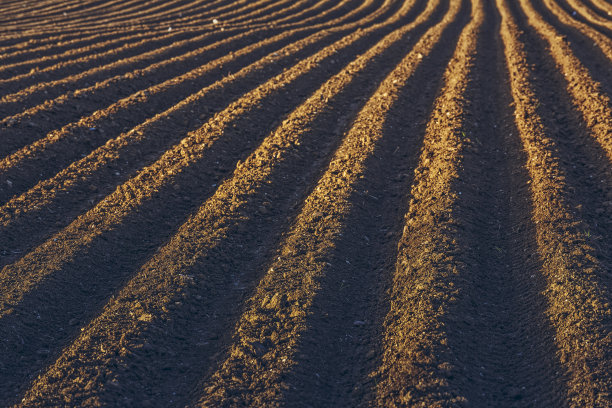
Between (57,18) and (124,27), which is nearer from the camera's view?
(124,27)

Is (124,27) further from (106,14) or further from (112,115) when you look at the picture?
(112,115)

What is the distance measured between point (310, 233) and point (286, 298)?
4.60 ft

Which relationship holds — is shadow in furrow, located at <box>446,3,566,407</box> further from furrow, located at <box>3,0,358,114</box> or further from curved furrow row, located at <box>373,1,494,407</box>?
furrow, located at <box>3,0,358,114</box>

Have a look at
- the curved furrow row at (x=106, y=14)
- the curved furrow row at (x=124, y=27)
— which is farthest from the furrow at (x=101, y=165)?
the curved furrow row at (x=106, y=14)

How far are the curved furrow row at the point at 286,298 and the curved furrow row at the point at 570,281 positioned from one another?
243cm

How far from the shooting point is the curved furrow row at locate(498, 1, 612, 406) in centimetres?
538

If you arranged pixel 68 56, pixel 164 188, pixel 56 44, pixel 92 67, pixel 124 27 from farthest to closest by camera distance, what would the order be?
pixel 124 27 → pixel 56 44 → pixel 68 56 → pixel 92 67 → pixel 164 188

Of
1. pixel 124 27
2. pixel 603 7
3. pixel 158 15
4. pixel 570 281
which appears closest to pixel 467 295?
pixel 570 281

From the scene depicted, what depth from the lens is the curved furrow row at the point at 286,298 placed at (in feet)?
18.1

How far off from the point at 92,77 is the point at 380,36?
9597 millimetres

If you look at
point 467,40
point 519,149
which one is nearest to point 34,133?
point 519,149

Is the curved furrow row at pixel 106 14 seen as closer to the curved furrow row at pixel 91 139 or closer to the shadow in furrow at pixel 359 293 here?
the curved furrow row at pixel 91 139

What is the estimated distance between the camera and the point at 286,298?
6.62 m

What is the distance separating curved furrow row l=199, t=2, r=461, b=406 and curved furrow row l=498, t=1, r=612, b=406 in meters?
2.43
